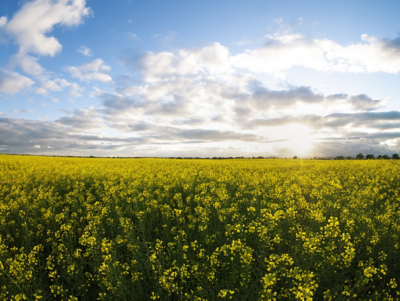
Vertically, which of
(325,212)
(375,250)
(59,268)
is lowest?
(59,268)

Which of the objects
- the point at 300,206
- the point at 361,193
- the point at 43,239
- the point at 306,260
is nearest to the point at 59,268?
the point at 43,239

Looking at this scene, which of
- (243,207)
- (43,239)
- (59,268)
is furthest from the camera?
(243,207)

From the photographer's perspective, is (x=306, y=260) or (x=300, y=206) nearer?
(x=306, y=260)

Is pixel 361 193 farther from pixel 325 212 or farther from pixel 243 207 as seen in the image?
pixel 243 207

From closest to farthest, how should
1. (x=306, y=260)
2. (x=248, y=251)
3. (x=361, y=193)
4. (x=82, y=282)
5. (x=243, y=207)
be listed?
(x=248, y=251)
(x=306, y=260)
(x=82, y=282)
(x=243, y=207)
(x=361, y=193)

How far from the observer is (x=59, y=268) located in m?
5.00

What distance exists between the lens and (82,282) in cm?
441

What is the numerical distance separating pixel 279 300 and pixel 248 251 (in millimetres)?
1091

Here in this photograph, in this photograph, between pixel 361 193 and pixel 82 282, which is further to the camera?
pixel 361 193

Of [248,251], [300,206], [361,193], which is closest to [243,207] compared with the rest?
[300,206]

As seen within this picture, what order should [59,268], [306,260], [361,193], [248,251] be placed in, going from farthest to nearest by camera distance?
1. [361,193]
2. [59,268]
3. [306,260]
4. [248,251]

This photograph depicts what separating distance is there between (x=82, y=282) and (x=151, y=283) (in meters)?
1.41

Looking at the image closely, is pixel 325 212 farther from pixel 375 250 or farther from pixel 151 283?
pixel 151 283

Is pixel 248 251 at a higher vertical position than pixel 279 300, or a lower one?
higher
